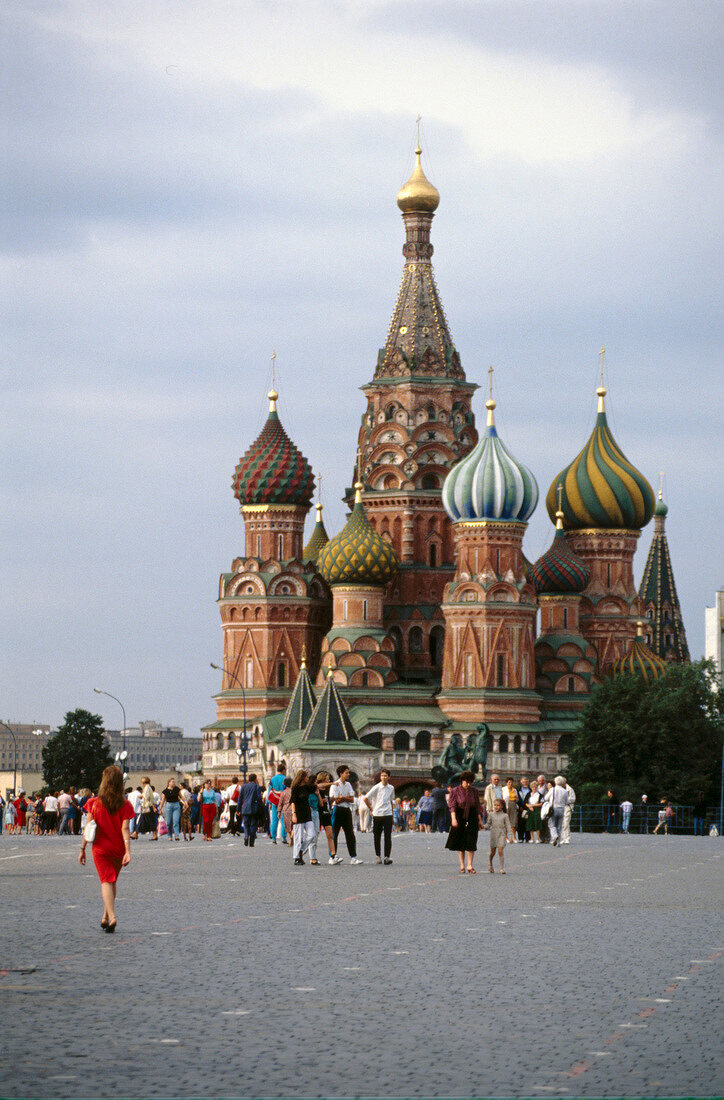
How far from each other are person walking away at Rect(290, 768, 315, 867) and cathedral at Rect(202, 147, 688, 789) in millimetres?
60745

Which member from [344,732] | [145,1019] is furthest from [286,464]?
[145,1019]

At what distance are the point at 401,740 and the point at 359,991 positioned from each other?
8157cm

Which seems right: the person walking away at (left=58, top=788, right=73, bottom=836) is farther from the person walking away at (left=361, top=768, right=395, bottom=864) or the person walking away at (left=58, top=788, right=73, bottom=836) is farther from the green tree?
the green tree

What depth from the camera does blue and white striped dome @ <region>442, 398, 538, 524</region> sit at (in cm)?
9450

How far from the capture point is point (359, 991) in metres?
13.7

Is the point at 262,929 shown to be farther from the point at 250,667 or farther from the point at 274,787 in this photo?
the point at 250,667

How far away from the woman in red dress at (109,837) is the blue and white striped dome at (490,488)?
3037 inches

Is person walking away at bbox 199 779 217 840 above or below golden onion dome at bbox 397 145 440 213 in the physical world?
below

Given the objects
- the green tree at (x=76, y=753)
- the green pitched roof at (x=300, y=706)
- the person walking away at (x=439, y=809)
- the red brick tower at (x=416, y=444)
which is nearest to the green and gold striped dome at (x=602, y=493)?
the red brick tower at (x=416, y=444)

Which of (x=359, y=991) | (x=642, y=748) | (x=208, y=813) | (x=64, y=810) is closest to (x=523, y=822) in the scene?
(x=208, y=813)

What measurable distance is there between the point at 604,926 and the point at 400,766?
247ft

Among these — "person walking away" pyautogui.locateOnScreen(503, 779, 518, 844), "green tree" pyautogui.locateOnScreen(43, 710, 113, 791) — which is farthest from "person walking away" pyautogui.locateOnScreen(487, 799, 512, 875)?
"green tree" pyautogui.locateOnScreen(43, 710, 113, 791)

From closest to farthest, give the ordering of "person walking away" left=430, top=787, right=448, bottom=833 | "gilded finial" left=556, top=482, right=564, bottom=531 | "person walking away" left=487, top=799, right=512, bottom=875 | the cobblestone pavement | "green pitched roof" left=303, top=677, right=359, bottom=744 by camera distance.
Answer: the cobblestone pavement → "person walking away" left=487, top=799, right=512, bottom=875 → "person walking away" left=430, top=787, right=448, bottom=833 → "green pitched roof" left=303, top=677, right=359, bottom=744 → "gilded finial" left=556, top=482, right=564, bottom=531

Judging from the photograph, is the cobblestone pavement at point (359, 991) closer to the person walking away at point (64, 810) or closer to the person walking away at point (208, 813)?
the person walking away at point (208, 813)
